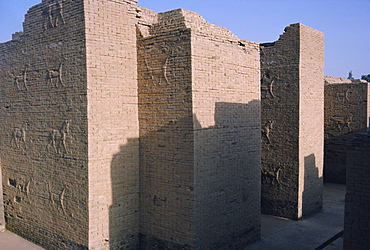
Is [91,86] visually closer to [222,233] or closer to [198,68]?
[198,68]

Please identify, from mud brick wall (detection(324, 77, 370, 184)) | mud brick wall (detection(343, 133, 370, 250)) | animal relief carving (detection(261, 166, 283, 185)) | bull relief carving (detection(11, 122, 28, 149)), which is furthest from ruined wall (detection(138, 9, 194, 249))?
mud brick wall (detection(324, 77, 370, 184))

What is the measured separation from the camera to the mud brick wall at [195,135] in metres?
6.10

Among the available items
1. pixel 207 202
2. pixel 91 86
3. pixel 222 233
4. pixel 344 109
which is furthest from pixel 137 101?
pixel 344 109

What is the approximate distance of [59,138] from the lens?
22.2ft

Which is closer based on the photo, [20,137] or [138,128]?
[138,128]

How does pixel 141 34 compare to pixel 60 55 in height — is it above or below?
above

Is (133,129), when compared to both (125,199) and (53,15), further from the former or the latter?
(53,15)

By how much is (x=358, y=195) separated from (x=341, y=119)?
8.64 meters

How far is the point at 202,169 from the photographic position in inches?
243

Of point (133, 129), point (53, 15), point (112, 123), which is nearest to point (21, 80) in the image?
point (53, 15)

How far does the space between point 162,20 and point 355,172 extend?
4775mm

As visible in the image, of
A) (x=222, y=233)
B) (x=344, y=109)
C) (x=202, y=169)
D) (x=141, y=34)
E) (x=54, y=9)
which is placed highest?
(x=54, y=9)

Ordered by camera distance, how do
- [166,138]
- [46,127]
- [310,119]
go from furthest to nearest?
[310,119]
[46,127]
[166,138]

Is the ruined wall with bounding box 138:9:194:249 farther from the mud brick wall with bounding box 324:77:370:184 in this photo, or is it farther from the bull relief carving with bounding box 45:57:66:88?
the mud brick wall with bounding box 324:77:370:184
